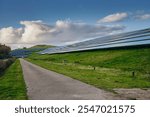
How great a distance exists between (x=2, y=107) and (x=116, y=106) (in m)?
5.09

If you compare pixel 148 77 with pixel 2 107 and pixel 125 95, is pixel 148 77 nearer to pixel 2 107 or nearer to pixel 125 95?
pixel 125 95

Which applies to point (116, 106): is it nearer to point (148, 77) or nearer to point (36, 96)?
point (36, 96)

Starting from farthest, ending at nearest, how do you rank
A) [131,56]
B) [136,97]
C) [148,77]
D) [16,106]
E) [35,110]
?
1. [131,56]
2. [148,77]
3. [136,97]
4. [16,106]
5. [35,110]

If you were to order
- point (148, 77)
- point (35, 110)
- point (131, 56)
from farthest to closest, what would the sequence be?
1. point (131, 56)
2. point (148, 77)
3. point (35, 110)

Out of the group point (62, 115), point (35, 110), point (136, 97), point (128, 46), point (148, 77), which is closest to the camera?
point (62, 115)

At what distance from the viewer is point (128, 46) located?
47.3 metres

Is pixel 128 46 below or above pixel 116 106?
above

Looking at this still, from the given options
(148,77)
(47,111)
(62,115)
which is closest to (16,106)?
(47,111)

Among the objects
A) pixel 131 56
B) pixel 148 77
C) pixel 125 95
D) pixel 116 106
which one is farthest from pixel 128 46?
pixel 116 106

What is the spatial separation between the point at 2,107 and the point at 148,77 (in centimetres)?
1627

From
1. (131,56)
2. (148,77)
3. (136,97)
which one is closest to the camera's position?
(136,97)

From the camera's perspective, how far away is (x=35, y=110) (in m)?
11.2

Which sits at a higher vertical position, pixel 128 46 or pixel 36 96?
pixel 128 46

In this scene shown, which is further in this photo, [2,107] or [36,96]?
[36,96]
